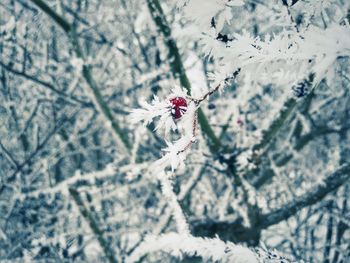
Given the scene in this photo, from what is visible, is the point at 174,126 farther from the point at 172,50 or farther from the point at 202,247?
the point at 172,50

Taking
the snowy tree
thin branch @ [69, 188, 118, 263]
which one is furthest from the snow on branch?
thin branch @ [69, 188, 118, 263]

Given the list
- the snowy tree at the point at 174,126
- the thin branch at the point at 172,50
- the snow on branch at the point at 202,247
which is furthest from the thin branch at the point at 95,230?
the thin branch at the point at 172,50

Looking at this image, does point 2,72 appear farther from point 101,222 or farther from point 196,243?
point 196,243

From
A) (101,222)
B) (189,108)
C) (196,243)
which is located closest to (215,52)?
(189,108)

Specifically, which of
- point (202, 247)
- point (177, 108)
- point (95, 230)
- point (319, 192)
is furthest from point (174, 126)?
point (95, 230)

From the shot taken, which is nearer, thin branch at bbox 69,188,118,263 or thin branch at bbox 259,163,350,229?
thin branch at bbox 259,163,350,229

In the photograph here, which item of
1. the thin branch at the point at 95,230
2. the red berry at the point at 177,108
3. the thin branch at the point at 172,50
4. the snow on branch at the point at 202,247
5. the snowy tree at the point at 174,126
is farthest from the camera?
the thin branch at the point at 95,230

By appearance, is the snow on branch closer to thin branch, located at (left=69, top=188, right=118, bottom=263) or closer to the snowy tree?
the snowy tree

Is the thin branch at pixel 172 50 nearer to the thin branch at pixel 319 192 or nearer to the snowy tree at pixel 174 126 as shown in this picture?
the snowy tree at pixel 174 126
